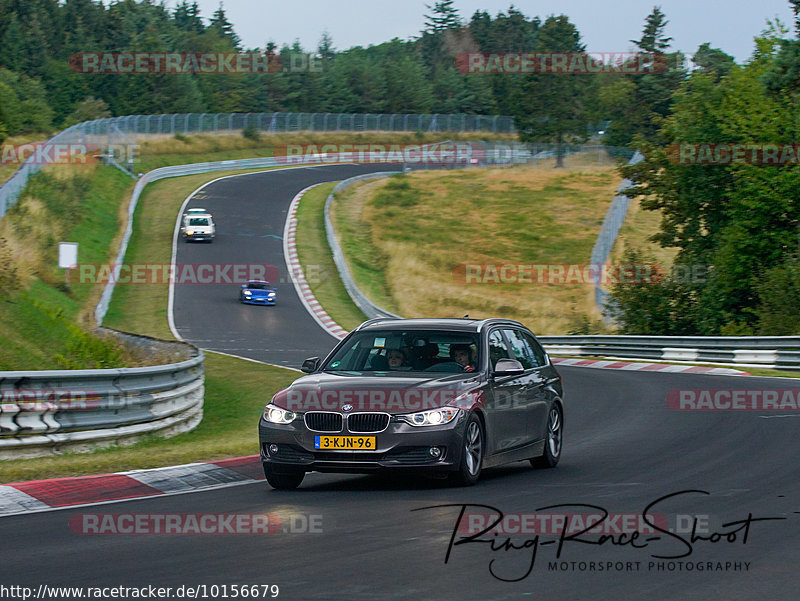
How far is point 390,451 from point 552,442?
3028mm

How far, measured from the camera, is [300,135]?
9875cm

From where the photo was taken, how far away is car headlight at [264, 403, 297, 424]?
31.9 feet

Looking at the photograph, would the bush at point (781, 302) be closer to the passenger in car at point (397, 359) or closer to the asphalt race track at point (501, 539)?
the asphalt race track at point (501, 539)

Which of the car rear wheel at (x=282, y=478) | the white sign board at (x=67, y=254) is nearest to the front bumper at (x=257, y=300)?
the white sign board at (x=67, y=254)

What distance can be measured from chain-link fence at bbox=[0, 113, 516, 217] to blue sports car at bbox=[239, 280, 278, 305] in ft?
29.2

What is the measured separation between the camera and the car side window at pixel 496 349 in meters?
10.9

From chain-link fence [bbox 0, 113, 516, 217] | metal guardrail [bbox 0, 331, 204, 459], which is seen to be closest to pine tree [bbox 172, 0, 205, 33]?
chain-link fence [bbox 0, 113, 516, 217]

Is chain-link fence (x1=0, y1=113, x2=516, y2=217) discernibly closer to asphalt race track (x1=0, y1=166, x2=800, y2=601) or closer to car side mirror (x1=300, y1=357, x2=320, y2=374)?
car side mirror (x1=300, y1=357, x2=320, y2=374)

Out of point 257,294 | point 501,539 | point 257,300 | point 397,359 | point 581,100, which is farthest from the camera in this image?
point 581,100

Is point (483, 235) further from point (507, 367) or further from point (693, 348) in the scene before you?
point (507, 367)

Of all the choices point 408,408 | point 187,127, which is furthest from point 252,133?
point 408,408

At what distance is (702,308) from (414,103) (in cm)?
9439

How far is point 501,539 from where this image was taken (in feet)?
23.7

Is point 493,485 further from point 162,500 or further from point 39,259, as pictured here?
point 39,259
